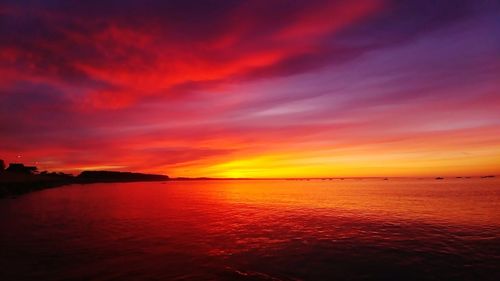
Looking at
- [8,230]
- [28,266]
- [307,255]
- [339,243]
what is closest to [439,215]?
[339,243]

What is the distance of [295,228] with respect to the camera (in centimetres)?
3531

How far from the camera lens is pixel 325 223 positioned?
38969 millimetres

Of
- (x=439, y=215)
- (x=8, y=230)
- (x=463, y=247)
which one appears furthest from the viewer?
(x=439, y=215)

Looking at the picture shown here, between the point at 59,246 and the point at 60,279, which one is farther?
the point at 59,246

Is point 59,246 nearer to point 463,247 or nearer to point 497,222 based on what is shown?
point 463,247

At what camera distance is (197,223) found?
39.6 m

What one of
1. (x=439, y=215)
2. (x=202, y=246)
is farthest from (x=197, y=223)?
(x=439, y=215)

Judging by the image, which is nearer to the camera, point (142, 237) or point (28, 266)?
point (28, 266)

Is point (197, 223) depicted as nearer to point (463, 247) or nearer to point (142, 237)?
point (142, 237)

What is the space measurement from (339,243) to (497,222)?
2258 cm

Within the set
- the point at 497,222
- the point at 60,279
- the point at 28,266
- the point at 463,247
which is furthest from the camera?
the point at 497,222

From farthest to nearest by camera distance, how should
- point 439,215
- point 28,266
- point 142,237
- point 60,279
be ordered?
point 439,215 < point 142,237 < point 28,266 < point 60,279

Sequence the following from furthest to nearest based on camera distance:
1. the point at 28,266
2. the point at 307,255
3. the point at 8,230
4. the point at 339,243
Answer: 1. the point at 8,230
2. the point at 339,243
3. the point at 307,255
4. the point at 28,266

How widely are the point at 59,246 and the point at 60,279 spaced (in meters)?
9.82
